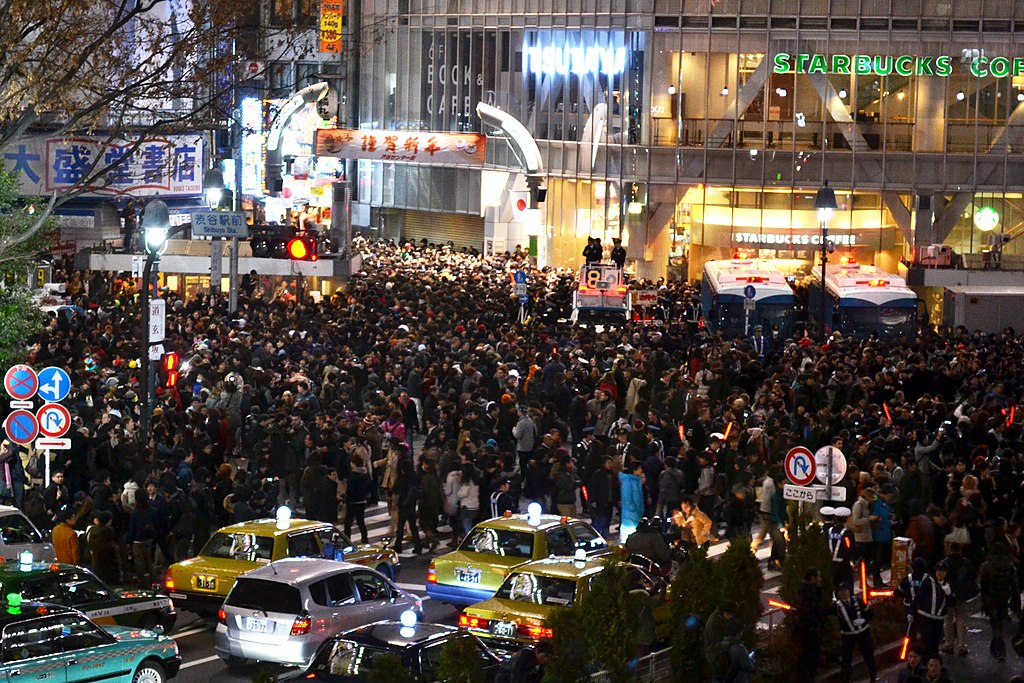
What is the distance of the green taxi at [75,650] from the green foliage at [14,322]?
1104 centimetres

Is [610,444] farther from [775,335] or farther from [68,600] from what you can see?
[775,335]

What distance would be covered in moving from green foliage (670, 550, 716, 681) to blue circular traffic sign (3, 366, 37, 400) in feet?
33.5

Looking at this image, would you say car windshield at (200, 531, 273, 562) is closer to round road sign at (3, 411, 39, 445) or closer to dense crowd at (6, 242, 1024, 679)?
dense crowd at (6, 242, 1024, 679)

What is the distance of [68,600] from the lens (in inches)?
663

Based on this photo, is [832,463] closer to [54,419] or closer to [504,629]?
[504,629]

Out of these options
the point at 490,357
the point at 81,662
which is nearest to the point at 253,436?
the point at 490,357

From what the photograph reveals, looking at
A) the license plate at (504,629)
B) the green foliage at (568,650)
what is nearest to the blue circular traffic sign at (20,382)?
the license plate at (504,629)

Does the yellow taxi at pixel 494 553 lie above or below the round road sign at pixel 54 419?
below

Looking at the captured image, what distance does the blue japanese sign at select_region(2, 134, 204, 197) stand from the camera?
4075 centimetres

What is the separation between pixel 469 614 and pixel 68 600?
13.4ft

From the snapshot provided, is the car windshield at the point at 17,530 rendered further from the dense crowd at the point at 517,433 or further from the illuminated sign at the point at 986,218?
the illuminated sign at the point at 986,218

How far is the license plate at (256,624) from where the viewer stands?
1570 centimetres

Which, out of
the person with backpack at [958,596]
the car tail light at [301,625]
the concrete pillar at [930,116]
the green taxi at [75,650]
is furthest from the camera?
the concrete pillar at [930,116]

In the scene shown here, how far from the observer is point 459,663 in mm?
12797
